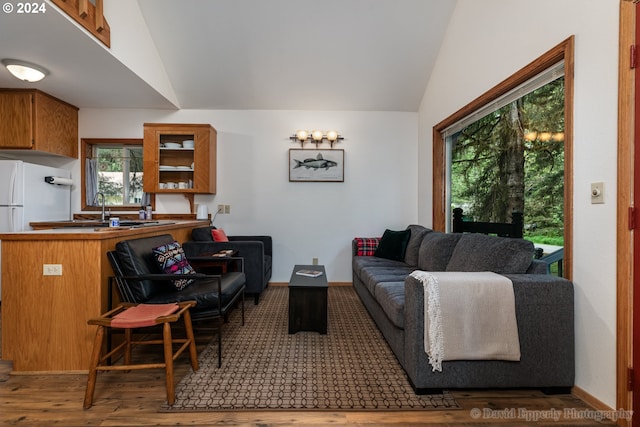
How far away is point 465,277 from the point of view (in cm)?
168

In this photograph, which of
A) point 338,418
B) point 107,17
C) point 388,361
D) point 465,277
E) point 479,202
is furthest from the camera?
point 479,202

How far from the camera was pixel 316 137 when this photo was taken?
412cm

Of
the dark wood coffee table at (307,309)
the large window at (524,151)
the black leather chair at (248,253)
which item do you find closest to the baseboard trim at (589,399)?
the large window at (524,151)

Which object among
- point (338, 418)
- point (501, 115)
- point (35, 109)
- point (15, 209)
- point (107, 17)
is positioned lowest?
point (338, 418)

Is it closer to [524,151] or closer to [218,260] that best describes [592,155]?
[524,151]

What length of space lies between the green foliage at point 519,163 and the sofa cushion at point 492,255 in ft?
1.28

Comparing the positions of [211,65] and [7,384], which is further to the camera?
[211,65]

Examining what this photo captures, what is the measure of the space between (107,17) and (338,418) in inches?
143

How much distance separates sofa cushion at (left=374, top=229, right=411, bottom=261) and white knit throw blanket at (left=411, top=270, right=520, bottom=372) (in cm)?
199

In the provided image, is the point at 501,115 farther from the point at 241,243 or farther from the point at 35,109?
the point at 35,109

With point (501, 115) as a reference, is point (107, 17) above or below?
above

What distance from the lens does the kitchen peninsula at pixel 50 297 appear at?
1.88 metres

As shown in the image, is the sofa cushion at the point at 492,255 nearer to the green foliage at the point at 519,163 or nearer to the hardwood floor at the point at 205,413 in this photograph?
the green foliage at the point at 519,163

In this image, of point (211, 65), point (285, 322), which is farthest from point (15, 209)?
point (285, 322)
